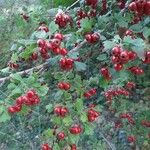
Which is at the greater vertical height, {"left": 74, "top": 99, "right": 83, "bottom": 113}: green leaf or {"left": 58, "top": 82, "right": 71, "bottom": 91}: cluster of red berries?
{"left": 58, "top": 82, "right": 71, "bottom": 91}: cluster of red berries

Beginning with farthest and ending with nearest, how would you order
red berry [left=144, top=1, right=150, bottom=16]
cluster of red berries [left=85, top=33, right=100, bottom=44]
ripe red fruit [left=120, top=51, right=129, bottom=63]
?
cluster of red berries [left=85, top=33, right=100, bottom=44] < red berry [left=144, top=1, right=150, bottom=16] < ripe red fruit [left=120, top=51, right=129, bottom=63]

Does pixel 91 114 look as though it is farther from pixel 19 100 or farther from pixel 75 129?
pixel 19 100

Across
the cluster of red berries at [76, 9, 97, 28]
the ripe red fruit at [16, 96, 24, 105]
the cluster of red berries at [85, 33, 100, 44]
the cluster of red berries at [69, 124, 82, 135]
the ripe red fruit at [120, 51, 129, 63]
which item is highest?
the ripe red fruit at [120, 51, 129, 63]

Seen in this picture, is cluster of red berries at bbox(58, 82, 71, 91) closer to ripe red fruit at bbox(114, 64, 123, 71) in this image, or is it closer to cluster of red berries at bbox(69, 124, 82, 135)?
cluster of red berries at bbox(69, 124, 82, 135)

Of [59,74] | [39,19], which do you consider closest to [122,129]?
[39,19]

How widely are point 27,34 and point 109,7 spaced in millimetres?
2542

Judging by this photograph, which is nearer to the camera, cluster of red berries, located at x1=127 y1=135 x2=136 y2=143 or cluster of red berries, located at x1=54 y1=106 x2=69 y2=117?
cluster of red berries, located at x1=54 y1=106 x2=69 y2=117

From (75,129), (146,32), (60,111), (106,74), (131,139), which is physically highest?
(146,32)

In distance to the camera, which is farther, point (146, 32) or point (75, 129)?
point (75, 129)

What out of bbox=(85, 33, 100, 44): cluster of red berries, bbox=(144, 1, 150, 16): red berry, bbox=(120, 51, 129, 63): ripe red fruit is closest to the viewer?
bbox=(120, 51, 129, 63): ripe red fruit

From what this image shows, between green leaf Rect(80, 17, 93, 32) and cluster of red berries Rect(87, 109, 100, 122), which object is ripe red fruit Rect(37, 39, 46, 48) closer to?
green leaf Rect(80, 17, 93, 32)

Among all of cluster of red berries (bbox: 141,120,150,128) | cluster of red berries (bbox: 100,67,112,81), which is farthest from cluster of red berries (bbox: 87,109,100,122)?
cluster of red berries (bbox: 141,120,150,128)

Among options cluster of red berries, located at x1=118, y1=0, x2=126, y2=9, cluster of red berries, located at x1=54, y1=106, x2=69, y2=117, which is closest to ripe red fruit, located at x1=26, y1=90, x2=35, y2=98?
cluster of red berries, located at x1=54, y1=106, x2=69, y2=117

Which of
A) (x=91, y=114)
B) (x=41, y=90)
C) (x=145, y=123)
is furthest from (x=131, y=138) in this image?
(x=41, y=90)
